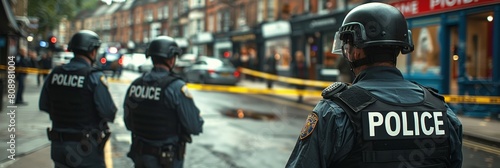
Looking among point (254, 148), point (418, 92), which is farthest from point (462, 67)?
point (418, 92)

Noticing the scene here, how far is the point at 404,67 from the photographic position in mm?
15305

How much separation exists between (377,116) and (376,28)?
15.4 inches

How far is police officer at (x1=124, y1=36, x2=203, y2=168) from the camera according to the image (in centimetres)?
394

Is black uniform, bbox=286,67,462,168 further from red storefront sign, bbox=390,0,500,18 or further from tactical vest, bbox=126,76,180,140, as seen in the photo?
red storefront sign, bbox=390,0,500,18

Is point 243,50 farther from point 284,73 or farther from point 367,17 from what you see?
point 367,17

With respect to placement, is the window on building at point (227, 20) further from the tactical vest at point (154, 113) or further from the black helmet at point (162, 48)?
the tactical vest at point (154, 113)

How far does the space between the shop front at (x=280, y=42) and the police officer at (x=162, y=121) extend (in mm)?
20605

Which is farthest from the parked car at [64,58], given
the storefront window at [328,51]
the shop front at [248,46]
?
the shop front at [248,46]

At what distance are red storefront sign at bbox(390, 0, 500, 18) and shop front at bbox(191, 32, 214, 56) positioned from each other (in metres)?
25.2

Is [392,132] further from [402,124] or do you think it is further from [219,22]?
[219,22]

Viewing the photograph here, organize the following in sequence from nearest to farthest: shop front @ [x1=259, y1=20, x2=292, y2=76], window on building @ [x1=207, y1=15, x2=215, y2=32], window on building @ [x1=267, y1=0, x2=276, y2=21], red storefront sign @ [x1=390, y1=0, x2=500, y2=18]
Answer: red storefront sign @ [x1=390, y1=0, x2=500, y2=18]
shop front @ [x1=259, y1=20, x2=292, y2=76]
window on building @ [x1=267, y1=0, x2=276, y2=21]
window on building @ [x1=207, y1=15, x2=215, y2=32]

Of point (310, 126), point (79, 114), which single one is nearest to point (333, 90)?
point (310, 126)

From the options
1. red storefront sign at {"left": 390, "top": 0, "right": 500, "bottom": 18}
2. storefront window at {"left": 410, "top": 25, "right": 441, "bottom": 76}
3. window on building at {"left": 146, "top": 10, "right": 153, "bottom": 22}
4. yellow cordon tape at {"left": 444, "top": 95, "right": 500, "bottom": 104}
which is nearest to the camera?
yellow cordon tape at {"left": 444, "top": 95, "right": 500, "bottom": 104}

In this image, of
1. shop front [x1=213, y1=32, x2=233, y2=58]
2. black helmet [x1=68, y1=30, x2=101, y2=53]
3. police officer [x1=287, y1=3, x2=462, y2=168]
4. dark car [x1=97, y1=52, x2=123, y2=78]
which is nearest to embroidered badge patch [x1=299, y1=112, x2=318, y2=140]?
police officer [x1=287, y1=3, x2=462, y2=168]
